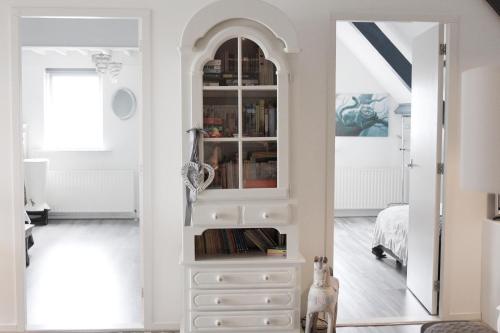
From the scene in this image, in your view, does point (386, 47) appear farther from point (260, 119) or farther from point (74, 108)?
point (74, 108)

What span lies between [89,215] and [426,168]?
5.33 metres

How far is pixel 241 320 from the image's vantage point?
309 centimetres

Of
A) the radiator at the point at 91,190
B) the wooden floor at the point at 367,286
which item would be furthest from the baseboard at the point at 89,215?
the wooden floor at the point at 367,286

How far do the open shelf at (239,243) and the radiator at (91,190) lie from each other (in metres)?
4.70

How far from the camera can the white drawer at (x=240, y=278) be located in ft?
10.1

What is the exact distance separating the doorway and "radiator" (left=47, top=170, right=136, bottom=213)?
302 cm

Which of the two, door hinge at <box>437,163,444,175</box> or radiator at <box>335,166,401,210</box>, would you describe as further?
radiator at <box>335,166,401,210</box>

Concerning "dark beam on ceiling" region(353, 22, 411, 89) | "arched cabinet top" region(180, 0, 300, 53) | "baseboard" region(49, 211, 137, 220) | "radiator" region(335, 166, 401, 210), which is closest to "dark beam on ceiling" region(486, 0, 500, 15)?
"arched cabinet top" region(180, 0, 300, 53)

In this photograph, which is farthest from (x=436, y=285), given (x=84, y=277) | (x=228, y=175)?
(x=84, y=277)

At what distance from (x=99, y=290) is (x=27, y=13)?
88.9 inches

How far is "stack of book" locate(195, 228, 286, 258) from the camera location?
10.7 feet

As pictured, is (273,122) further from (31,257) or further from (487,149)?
(31,257)

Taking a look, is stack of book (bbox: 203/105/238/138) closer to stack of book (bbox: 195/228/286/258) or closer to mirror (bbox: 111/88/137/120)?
stack of book (bbox: 195/228/286/258)

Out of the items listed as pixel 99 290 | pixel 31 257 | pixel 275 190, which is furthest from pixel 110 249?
pixel 275 190
